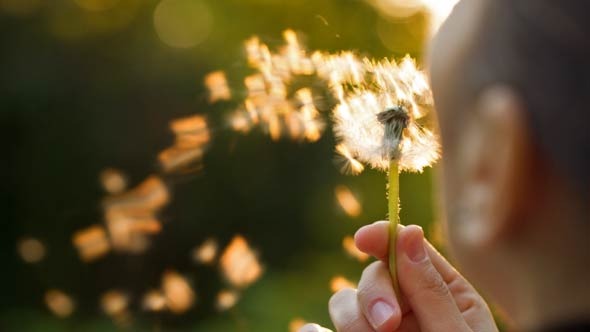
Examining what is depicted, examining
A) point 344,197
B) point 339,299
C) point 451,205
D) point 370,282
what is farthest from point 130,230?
point 451,205

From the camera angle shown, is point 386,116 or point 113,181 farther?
point 113,181

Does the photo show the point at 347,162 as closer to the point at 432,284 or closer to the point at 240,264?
the point at 432,284

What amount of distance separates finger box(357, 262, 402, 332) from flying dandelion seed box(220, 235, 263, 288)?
5.84 ft

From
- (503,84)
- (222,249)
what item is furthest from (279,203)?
(503,84)

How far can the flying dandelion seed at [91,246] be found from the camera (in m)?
3.38

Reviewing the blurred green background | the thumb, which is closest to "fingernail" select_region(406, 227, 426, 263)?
the thumb

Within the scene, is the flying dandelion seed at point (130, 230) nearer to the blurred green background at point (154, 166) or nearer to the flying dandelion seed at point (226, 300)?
the blurred green background at point (154, 166)

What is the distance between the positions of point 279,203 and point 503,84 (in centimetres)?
276

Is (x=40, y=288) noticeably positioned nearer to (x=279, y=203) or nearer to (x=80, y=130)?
(x=80, y=130)

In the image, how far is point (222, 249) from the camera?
3.49 metres

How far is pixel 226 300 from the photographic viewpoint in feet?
11.1

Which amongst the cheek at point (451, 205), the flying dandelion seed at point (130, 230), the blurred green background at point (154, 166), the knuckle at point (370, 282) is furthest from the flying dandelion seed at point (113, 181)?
the cheek at point (451, 205)

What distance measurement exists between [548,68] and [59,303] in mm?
3096

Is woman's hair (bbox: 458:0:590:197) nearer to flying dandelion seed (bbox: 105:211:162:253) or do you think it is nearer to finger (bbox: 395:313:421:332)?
finger (bbox: 395:313:421:332)
